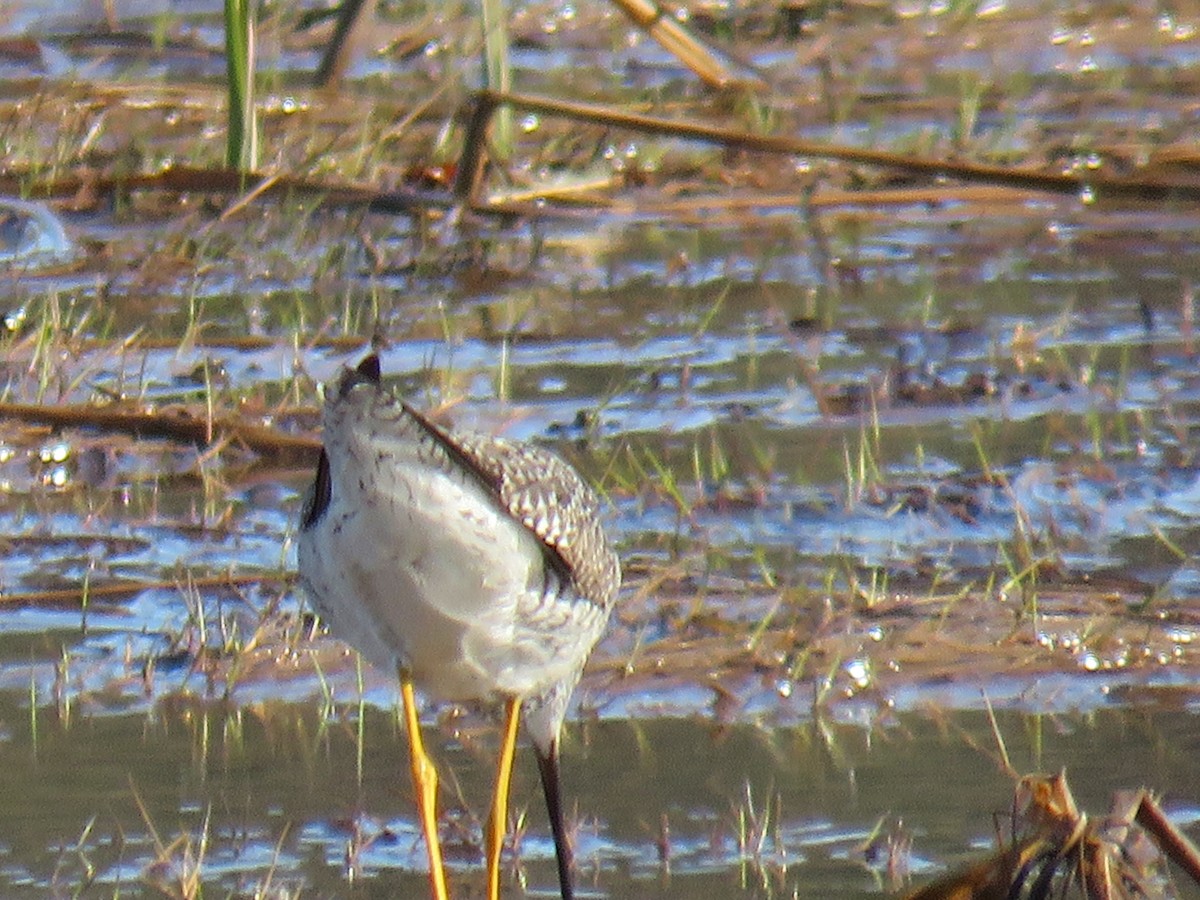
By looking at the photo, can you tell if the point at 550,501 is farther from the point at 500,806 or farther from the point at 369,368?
the point at 369,368

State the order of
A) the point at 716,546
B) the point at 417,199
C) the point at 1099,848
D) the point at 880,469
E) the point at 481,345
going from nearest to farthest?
the point at 1099,848
the point at 716,546
the point at 880,469
the point at 481,345
the point at 417,199

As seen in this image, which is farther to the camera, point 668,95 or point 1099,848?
point 668,95

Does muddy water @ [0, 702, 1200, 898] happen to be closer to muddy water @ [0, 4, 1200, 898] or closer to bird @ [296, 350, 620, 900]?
muddy water @ [0, 4, 1200, 898]

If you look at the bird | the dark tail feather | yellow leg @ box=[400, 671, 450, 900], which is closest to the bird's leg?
the bird

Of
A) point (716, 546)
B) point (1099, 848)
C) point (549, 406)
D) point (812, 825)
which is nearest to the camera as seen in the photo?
point (1099, 848)

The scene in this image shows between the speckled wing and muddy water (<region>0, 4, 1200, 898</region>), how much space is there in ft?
1.44

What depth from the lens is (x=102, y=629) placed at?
215 inches

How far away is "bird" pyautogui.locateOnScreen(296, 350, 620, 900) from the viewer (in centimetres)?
384

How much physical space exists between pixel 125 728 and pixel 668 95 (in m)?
6.05

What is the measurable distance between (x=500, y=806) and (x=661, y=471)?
190cm

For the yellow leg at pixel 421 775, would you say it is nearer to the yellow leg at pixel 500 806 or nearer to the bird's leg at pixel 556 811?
the yellow leg at pixel 500 806

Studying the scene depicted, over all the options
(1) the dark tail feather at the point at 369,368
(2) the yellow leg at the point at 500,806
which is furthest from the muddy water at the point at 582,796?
(1) the dark tail feather at the point at 369,368

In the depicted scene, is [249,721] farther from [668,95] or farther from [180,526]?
[668,95]

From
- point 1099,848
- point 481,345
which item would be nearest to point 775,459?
point 481,345
